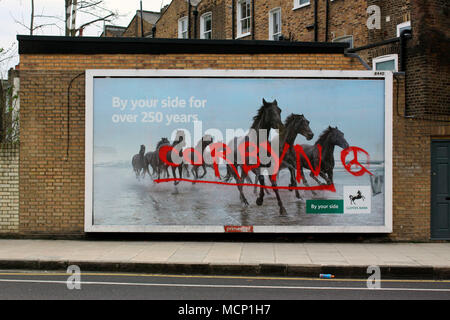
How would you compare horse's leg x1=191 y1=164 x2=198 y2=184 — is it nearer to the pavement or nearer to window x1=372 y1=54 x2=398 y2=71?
the pavement

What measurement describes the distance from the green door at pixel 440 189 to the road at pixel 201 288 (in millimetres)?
3490

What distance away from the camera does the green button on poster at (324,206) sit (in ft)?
39.8

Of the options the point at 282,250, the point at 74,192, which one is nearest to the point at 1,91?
the point at 74,192

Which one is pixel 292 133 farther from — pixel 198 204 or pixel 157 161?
pixel 157 161

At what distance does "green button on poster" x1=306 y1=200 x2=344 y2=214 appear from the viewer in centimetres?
1212

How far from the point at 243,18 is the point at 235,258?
66.1 feet

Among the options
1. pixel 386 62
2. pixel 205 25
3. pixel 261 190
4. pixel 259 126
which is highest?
pixel 205 25

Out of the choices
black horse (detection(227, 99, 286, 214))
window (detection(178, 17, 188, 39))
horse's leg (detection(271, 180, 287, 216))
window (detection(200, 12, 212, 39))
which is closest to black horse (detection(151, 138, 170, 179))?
black horse (detection(227, 99, 286, 214))

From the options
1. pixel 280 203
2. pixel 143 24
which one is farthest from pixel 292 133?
pixel 143 24

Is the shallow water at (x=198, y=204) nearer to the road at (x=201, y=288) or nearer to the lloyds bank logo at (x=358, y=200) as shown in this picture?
the lloyds bank logo at (x=358, y=200)

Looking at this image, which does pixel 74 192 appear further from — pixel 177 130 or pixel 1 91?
pixel 1 91

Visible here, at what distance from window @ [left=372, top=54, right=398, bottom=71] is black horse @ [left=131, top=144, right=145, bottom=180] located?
9.91 m

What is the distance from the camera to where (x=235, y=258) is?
9.97 m
